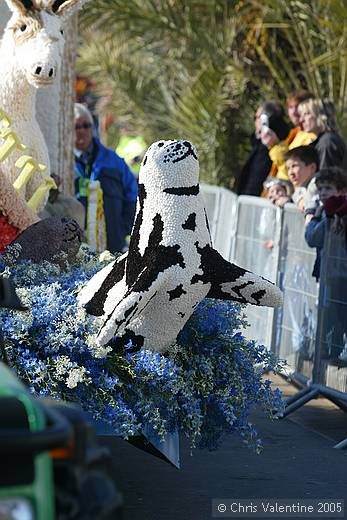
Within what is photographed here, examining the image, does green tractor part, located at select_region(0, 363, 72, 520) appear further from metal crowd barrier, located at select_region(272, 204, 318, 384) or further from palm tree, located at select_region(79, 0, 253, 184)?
palm tree, located at select_region(79, 0, 253, 184)

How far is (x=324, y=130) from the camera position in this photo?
988 centimetres

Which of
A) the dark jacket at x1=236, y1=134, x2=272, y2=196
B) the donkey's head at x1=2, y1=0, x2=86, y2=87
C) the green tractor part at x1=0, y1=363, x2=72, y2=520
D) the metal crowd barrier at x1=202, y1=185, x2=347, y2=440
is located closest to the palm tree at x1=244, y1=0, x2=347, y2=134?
the dark jacket at x1=236, y1=134, x2=272, y2=196

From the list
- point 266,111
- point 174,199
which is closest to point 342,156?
point 266,111

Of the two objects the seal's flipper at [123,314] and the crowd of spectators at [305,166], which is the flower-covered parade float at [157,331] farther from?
the crowd of spectators at [305,166]

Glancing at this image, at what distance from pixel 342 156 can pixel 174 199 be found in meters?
4.07

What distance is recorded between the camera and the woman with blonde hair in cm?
905

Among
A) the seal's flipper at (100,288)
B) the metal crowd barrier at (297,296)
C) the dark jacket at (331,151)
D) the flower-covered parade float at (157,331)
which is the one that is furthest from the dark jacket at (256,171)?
the seal's flipper at (100,288)

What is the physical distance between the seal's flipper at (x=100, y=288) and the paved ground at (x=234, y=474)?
0.96 metres

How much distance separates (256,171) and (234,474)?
5325mm

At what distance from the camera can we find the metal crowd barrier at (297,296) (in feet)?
25.4

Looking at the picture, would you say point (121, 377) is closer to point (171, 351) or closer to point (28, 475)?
point (171, 351)

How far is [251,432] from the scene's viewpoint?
5.41m

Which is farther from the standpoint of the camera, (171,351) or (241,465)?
(241,465)

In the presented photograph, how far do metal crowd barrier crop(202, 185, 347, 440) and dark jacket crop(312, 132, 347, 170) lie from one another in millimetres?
491
